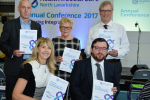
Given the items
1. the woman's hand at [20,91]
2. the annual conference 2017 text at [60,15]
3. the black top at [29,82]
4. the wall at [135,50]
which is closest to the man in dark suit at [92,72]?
the black top at [29,82]

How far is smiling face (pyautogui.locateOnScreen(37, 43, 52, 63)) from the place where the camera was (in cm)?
250

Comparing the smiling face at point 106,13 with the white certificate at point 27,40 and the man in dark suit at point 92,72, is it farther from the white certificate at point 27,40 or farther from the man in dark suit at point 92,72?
the white certificate at point 27,40

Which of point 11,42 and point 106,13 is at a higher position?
point 106,13

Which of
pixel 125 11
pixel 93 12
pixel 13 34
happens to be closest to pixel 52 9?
pixel 93 12

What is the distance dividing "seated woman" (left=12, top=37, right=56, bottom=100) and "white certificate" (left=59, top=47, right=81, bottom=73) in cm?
79

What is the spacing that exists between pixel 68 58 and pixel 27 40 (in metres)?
0.84

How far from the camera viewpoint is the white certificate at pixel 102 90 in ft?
7.30

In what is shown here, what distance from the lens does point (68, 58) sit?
339cm

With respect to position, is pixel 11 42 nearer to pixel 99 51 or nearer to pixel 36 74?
pixel 36 74

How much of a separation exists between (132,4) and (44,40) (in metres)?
7.42

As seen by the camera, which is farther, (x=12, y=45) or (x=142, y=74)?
(x=142, y=74)

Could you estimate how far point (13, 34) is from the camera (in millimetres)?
3008

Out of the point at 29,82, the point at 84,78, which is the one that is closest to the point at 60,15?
the point at 84,78

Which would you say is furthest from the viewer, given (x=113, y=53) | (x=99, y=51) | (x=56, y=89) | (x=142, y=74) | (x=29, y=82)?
(x=142, y=74)
